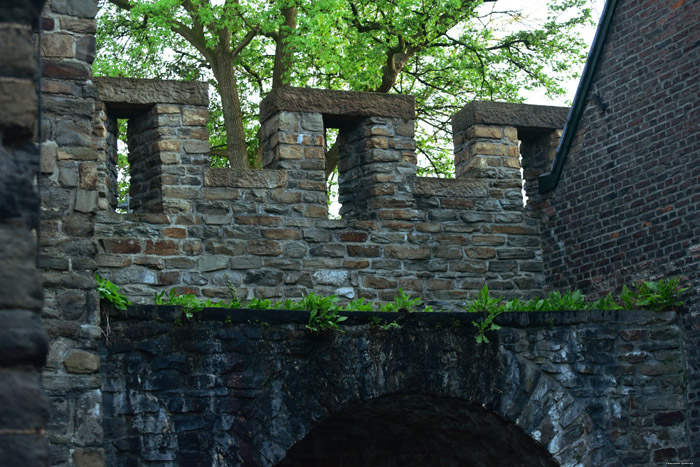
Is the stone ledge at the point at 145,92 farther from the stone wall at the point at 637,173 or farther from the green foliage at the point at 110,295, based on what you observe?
the stone wall at the point at 637,173

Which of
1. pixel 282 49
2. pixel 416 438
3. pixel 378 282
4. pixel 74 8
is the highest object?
pixel 282 49

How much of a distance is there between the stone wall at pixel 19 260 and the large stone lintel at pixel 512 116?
7.07 metres

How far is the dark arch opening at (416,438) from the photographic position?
303 inches

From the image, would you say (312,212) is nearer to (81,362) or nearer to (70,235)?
(70,235)

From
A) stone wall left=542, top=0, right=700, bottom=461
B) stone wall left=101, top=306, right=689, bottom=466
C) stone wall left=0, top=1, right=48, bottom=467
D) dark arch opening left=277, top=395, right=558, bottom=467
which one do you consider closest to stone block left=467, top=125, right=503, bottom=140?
stone wall left=542, top=0, right=700, bottom=461

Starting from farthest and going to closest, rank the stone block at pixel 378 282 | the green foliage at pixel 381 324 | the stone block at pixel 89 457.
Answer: the stone block at pixel 378 282, the green foliage at pixel 381 324, the stone block at pixel 89 457

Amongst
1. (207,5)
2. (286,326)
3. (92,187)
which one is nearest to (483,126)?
(286,326)

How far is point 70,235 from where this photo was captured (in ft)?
20.1

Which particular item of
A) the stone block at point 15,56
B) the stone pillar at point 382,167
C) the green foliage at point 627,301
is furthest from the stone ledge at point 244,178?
the stone block at point 15,56

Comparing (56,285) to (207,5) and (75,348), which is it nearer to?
(75,348)

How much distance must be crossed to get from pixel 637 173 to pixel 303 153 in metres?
3.00

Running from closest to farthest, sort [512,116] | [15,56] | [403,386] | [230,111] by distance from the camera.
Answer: [15,56] < [403,386] < [512,116] < [230,111]

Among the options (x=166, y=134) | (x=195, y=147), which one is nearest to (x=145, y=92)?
(x=166, y=134)

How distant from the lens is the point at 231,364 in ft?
22.0
